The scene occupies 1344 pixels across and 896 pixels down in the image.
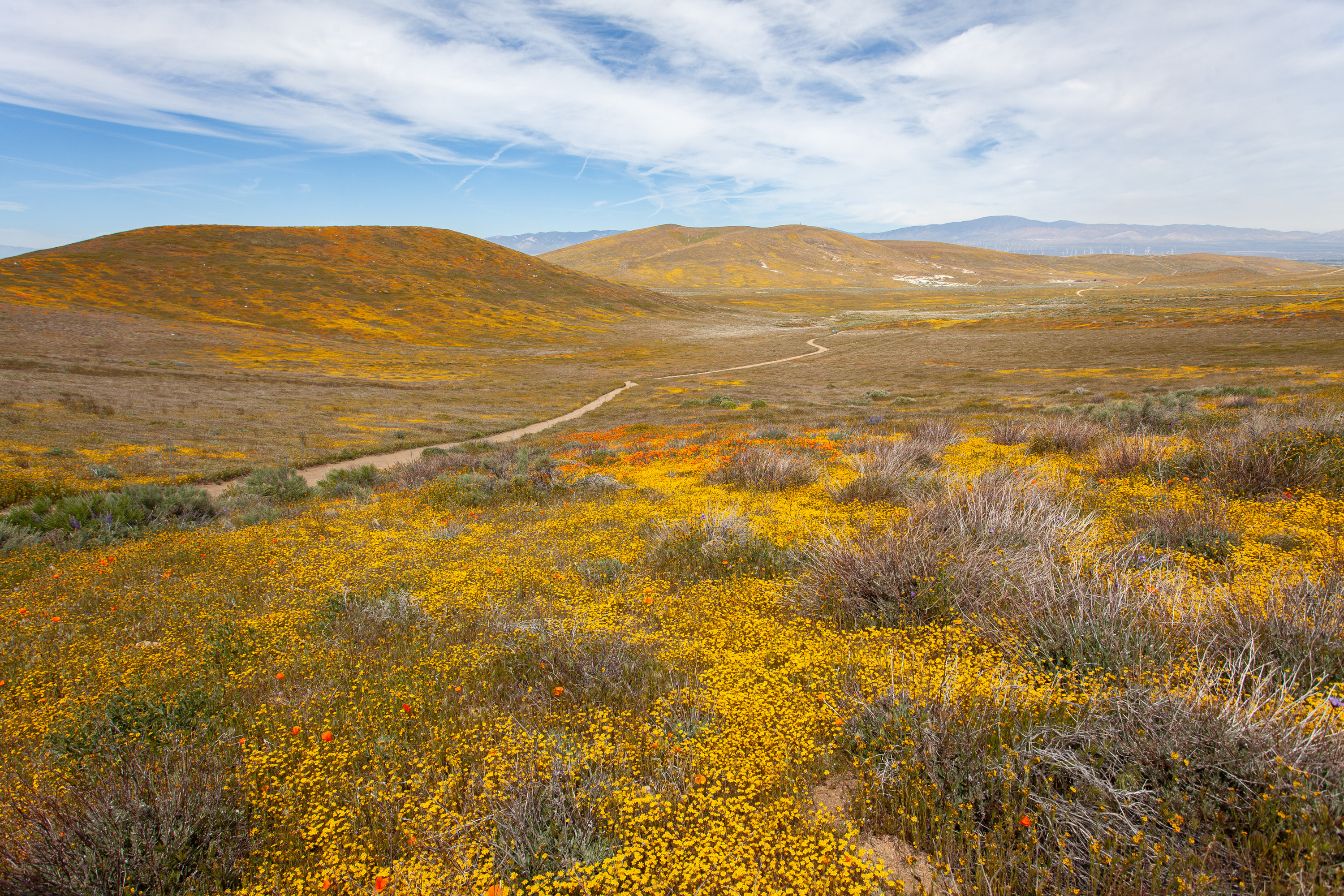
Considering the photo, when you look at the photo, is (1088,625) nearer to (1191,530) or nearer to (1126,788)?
(1126,788)

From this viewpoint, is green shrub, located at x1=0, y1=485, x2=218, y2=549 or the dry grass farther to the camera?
green shrub, located at x1=0, y1=485, x2=218, y2=549

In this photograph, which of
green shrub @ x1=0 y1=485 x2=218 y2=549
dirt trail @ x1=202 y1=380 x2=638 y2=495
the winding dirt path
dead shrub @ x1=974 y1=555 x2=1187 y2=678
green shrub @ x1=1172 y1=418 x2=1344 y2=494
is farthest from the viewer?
the winding dirt path

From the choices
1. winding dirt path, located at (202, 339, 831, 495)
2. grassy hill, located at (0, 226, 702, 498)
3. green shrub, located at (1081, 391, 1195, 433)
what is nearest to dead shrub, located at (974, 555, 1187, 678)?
green shrub, located at (1081, 391, 1195, 433)

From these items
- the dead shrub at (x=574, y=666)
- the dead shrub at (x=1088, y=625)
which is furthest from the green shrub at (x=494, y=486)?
the dead shrub at (x=1088, y=625)

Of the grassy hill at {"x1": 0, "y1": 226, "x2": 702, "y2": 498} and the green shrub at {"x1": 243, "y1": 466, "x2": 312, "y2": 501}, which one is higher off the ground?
the grassy hill at {"x1": 0, "y1": 226, "x2": 702, "y2": 498}

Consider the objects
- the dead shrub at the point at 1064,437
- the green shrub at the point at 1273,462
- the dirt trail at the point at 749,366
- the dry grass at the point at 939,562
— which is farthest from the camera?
the dirt trail at the point at 749,366

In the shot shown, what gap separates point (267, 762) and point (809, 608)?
3942mm

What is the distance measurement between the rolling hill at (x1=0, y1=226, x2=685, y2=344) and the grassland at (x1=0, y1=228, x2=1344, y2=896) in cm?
6625

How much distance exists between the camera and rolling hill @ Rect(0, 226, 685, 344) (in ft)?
213

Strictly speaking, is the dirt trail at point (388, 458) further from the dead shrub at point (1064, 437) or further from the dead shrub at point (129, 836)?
the dead shrub at point (1064, 437)

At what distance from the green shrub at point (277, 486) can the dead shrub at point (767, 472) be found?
847cm

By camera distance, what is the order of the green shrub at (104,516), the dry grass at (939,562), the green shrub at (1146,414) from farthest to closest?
the green shrub at (1146,414), the green shrub at (104,516), the dry grass at (939,562)

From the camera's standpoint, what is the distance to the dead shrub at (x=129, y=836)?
7.91ft

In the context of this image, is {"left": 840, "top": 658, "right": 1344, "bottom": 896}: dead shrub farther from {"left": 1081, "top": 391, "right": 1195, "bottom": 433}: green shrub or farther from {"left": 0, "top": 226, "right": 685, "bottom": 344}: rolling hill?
{"left": 0, "top": 226, "right": 685, "bottom": 344}: rolling hill
